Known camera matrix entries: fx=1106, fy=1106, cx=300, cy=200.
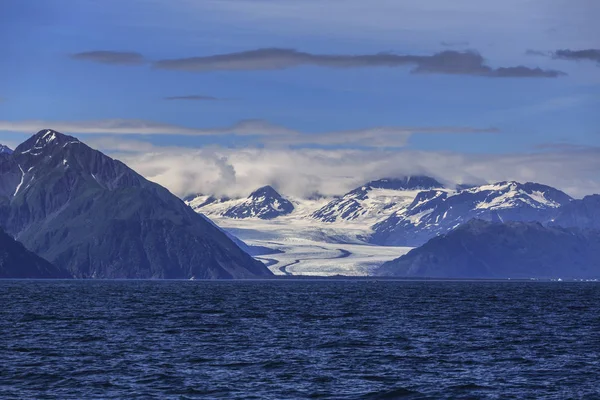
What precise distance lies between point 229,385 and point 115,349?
80.2 ft

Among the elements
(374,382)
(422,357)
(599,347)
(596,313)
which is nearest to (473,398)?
(374,382)

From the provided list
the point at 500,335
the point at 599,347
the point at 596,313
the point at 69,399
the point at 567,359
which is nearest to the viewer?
the point at 69,399

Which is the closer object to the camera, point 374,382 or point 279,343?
point 374,382

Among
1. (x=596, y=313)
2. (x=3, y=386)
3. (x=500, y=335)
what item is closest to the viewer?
(x=3, y=386)

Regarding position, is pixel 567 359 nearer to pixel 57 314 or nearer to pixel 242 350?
pixel 242 350

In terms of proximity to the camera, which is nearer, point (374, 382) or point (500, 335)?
point (374, 382)

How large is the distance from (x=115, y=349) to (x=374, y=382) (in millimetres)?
28867

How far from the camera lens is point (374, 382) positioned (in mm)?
76375

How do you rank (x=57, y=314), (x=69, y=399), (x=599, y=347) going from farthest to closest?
(x=57, y=314) → (x=599, y=347) → (x=69, y=399)

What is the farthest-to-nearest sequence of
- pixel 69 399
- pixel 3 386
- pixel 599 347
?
pixel 599 347 → pixel 3 386 → pixel 69 399

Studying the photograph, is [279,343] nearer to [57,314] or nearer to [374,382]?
[374,382]

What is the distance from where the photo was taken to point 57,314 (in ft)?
500

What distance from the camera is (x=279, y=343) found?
341 feet

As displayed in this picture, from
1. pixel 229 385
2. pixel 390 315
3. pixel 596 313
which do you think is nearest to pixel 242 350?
pixel 229 385
